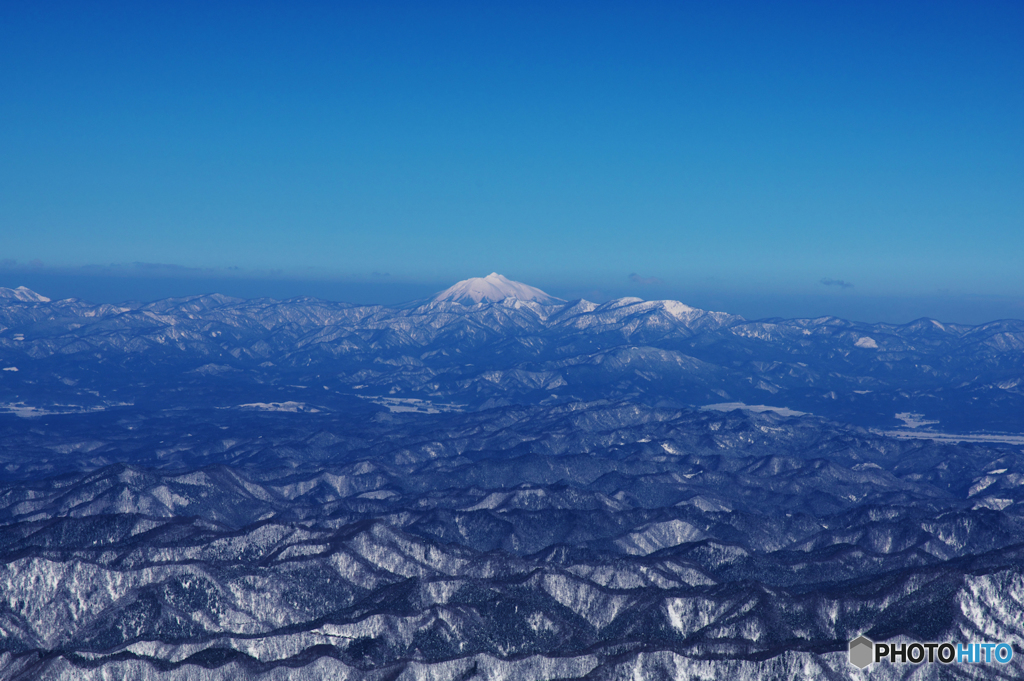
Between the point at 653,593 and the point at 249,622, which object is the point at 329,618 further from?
the point at 653,593

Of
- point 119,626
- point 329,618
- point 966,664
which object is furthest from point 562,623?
point 119,626

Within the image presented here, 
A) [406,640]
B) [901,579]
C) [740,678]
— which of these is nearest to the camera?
[740,678]

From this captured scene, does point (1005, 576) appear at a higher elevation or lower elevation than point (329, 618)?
higher

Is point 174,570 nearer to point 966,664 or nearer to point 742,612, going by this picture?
point 742,612

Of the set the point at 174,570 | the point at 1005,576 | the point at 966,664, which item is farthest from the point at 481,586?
the point at 1005,576

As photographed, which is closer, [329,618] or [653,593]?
[329,618]

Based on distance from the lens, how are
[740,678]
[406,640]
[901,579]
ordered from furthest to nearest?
[901,579]
[406,640]
[740,678]
